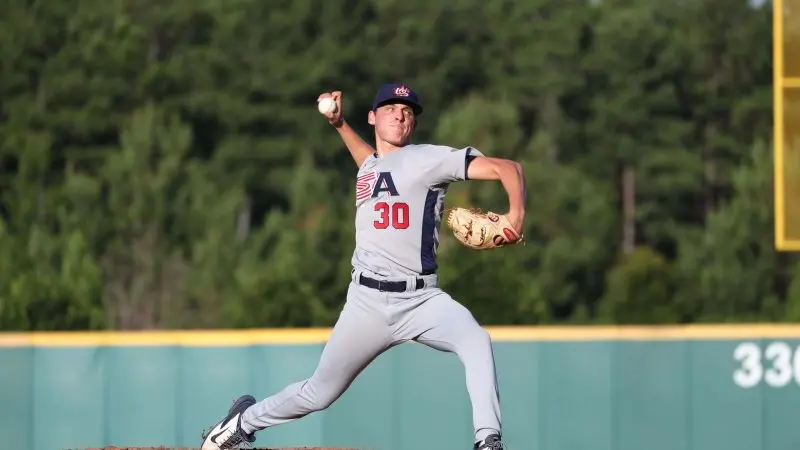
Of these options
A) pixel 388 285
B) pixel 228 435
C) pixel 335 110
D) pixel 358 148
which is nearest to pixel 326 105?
pixel 335 110

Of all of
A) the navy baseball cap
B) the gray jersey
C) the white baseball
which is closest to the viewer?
the gray jersey

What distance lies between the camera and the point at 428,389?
9.20m

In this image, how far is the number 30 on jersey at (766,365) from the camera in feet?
30.3

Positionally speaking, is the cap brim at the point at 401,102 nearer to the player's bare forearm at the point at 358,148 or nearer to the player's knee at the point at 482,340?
the player's bare forearm at the point at 358,148

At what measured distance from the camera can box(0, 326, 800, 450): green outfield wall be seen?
913 cm

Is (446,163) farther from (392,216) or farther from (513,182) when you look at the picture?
(513,182)

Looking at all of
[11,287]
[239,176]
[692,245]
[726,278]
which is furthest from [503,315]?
[239,176]

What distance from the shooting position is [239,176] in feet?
126

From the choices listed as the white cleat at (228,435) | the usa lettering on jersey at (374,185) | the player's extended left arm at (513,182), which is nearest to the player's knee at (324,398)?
the white cleat at (228,435)

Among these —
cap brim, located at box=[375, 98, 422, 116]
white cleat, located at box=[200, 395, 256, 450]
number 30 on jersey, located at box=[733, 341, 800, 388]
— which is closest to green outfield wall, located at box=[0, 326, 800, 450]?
number 30 on jersey, located at box=[733, 341, 800, 388]

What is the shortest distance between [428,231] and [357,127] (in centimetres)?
3310

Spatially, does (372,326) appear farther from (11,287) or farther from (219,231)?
(219,231)

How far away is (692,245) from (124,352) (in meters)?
26.6

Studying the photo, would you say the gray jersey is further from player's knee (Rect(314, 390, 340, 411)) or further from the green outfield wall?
the green outfield wall
